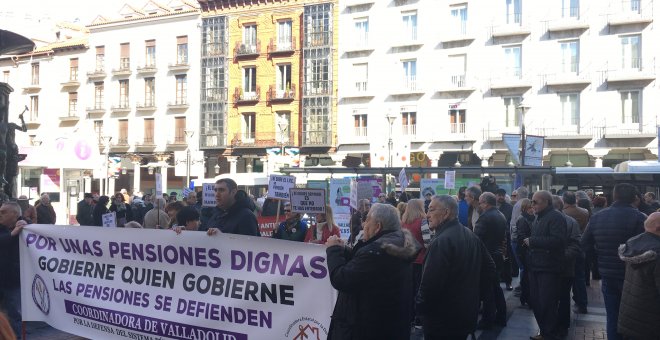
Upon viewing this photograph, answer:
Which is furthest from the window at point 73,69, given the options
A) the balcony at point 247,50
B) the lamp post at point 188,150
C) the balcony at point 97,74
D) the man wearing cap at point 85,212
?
the man wearing cap at point 85,212

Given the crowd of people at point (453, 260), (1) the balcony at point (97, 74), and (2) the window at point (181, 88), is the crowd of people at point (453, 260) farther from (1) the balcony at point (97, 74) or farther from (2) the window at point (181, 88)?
(1) the balcony at point (97, 74)

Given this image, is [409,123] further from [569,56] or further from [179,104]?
[179,104]

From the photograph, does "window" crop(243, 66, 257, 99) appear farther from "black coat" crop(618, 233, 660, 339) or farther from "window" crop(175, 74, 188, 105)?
"black coat" crop(618, 233, 660, 339)

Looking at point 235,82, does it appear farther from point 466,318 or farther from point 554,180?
point 466,318

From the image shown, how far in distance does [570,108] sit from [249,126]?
790 inches

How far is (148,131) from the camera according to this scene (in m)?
45.6

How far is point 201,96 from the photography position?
143 ft

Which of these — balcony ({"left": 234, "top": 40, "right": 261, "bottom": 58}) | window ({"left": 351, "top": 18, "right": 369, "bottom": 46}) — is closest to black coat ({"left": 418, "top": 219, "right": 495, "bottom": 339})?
window ({"left": 351, "top": 18, "right": 369, "bottom": 46})

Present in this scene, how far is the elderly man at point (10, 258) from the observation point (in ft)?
21.2

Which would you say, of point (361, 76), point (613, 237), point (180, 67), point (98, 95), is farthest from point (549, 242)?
point (98, 95)

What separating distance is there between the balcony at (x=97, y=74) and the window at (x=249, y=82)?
1156 centimetres

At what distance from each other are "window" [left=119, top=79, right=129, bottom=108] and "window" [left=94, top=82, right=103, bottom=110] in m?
1.86

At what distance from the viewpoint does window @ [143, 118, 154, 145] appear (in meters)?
45.4

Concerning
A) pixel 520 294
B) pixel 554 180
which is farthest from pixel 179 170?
pixel 520 294
